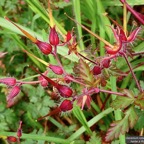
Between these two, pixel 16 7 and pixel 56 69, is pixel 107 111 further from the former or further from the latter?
pixel 16 7

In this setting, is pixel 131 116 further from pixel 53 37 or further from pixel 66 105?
pixel 53 37

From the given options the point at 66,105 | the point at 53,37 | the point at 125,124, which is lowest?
the point at 125,124

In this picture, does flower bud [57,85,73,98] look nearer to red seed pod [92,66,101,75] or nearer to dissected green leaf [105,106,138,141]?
red seed pod [92,66,101,75]

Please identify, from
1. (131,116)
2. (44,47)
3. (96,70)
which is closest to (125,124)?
(131,116)

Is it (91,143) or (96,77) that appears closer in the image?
(96,77)

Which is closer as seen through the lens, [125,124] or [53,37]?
[53,37]

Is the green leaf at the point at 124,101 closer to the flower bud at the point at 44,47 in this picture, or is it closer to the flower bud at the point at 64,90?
the flower bud at the point at 64,90

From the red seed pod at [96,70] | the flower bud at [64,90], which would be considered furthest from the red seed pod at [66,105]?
the red seed pod at [96,70]

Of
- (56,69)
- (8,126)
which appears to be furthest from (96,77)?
(8,126)
